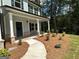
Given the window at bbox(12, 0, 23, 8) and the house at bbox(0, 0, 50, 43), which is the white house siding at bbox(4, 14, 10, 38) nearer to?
the house at bbox(0, 0, 50, 43)

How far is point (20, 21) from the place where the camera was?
77.2ft

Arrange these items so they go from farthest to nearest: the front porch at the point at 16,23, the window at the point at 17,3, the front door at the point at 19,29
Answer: the front door at the point at 19,29 < the window at the point at 17,3 < the front porch at the point at 16,23

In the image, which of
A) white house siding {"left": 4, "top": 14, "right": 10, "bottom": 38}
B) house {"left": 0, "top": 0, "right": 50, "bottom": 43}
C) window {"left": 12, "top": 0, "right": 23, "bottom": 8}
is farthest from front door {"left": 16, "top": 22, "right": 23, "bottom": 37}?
white house siding {"left": 4, "top": 14, "right": 10, "bottom": 38}

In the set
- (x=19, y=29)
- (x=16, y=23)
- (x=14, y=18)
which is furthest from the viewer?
(x=19, y=29)

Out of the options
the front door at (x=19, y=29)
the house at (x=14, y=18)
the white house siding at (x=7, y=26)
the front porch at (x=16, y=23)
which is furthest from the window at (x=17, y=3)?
the white house siding at (x=7, y=26)

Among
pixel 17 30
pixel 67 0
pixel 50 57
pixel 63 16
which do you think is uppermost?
pixel 67 0

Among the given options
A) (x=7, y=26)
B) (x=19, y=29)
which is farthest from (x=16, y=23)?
(x=7, y=26)

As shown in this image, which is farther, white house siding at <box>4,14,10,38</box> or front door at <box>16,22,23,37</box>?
front door at <box>16,22,23,37</box>

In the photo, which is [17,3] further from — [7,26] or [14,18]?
[7,26]

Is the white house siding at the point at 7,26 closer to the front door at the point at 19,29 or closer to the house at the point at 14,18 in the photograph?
the house at the point at 14,18

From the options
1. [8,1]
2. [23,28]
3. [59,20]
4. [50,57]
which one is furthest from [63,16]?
[50,57]

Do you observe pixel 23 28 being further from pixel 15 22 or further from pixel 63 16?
pixel 63 16

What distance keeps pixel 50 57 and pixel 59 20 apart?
112 ft

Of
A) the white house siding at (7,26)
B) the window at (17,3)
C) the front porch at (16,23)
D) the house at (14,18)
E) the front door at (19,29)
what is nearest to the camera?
the house at (14,18)
